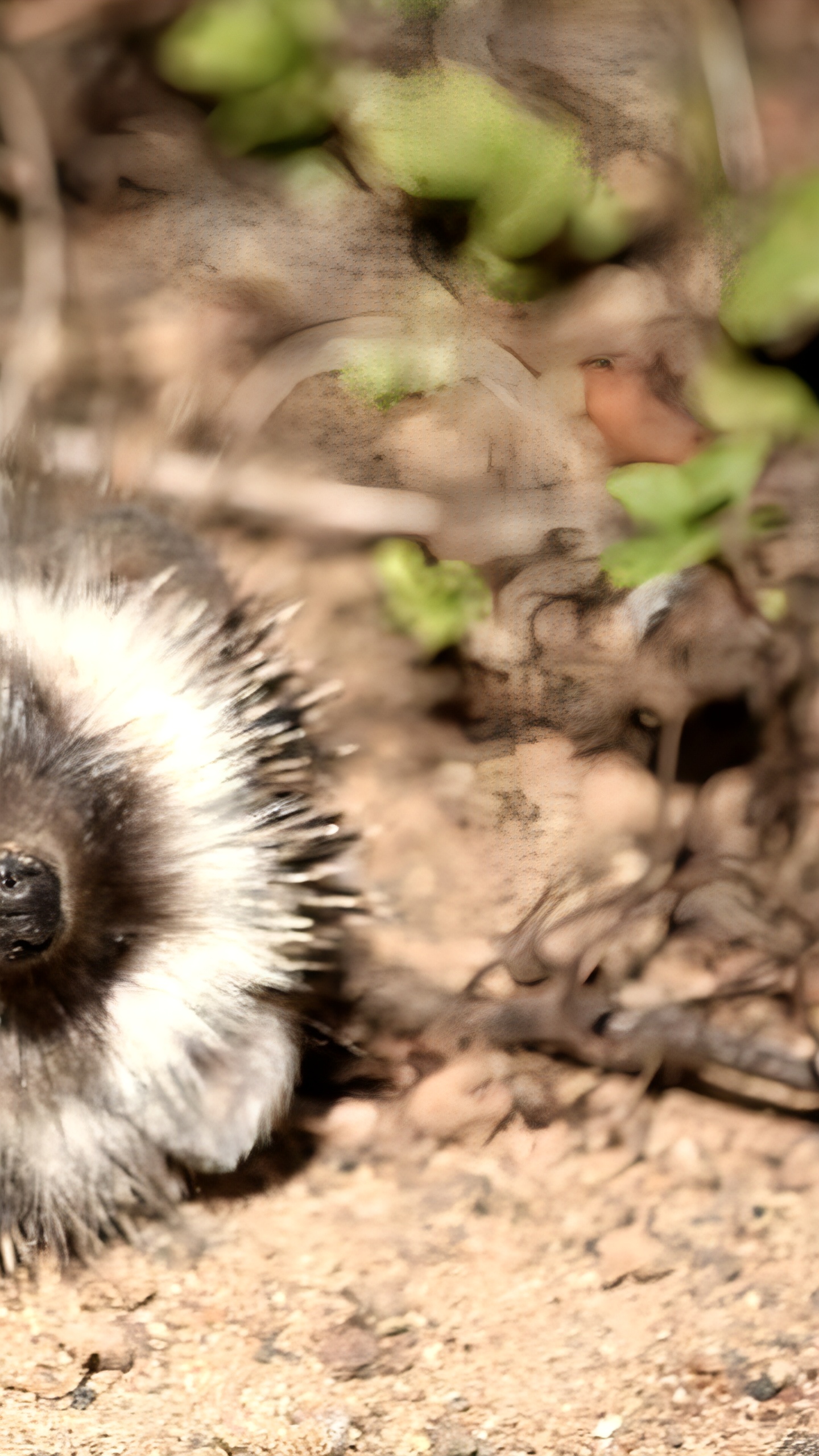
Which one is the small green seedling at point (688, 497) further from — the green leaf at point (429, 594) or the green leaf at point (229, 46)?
the green leaf at point (229, 46)

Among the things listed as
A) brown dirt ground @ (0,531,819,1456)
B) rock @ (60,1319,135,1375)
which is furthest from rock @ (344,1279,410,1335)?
rock @ (60,1319,135,1375)

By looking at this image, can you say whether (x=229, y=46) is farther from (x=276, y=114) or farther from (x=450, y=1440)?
(x=450, y=1440)

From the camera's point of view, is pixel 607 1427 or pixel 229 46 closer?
pixel 607 1427

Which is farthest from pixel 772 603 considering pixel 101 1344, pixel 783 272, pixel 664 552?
pixel 101 1344

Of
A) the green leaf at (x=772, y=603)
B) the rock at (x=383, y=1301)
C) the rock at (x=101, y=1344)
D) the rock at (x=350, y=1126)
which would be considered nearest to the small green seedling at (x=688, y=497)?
the green leaf at (x=772, y=603)

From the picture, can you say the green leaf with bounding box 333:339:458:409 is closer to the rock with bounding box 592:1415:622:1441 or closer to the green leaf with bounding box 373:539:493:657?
the green leaf with bounding box 373:539:493:657

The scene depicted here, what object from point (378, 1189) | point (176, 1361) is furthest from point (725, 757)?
point (176, 1361)
